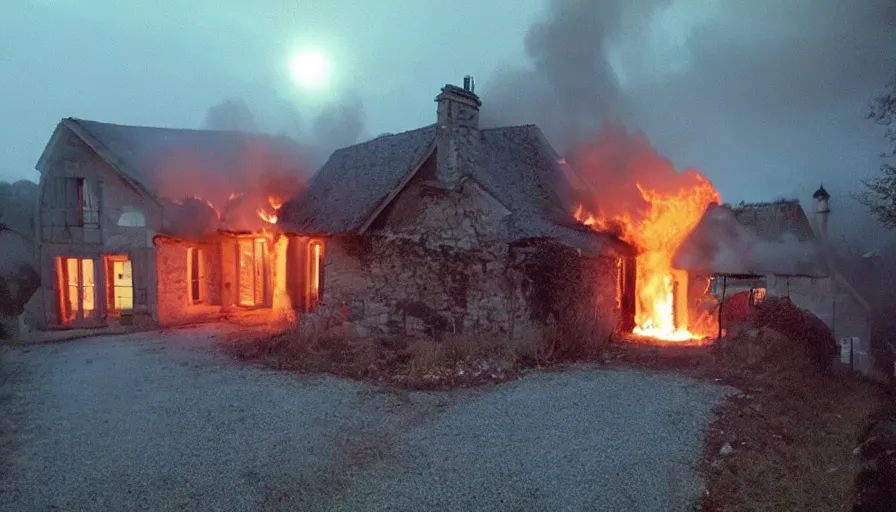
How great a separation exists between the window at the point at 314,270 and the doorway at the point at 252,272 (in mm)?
3019

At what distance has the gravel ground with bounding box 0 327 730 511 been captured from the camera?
518 centimetres

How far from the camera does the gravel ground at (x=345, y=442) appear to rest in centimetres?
518

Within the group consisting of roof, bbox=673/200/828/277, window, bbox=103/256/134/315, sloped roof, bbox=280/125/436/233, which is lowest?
window, bbox=103/256/134/315

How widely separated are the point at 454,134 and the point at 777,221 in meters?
13.6

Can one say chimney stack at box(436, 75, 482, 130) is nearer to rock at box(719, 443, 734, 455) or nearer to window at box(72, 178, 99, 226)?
rock at box(719, 443, 734, 455)

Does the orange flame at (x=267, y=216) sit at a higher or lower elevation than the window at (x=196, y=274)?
higher

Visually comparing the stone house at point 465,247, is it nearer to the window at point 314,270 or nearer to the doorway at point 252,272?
the window at point 314,270

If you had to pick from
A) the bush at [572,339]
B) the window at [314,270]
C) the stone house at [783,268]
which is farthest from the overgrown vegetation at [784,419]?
the window at [314,270]

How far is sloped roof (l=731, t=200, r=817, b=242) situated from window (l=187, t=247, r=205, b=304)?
1915cm

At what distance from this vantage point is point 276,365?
10492 millimetres

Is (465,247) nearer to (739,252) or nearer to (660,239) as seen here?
(660,239)

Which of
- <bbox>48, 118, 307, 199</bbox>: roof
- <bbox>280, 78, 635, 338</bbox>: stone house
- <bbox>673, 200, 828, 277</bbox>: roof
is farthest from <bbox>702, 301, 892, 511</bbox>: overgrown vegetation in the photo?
<bbox>48, 118, 307, 199</bbox>: roof

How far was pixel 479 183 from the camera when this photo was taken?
11.4m

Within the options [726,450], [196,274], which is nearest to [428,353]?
[726,450]
